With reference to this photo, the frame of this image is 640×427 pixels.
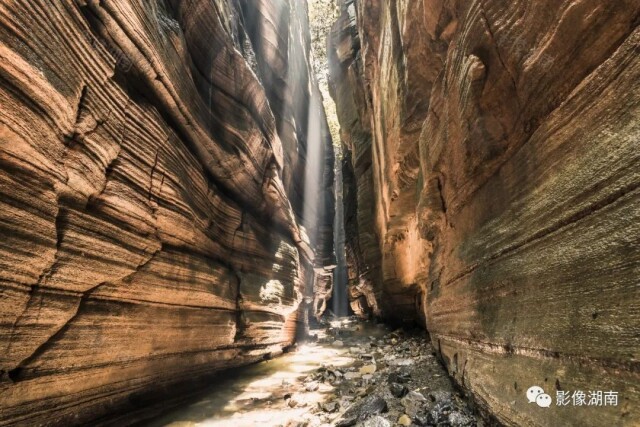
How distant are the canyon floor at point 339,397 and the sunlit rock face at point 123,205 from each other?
803 mm

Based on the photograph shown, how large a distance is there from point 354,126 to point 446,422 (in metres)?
16.6

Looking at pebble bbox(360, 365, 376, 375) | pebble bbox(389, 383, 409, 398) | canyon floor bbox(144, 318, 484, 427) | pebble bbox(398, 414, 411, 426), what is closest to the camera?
pebble bbox(398, 414, 411, 426)

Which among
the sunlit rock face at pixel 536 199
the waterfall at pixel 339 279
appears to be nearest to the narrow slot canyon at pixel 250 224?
the sunlit rock face at pixel 536 199

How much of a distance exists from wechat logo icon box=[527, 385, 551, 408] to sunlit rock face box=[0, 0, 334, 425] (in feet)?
16.5

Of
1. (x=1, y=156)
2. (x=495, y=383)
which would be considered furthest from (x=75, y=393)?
(x=495, y=383)

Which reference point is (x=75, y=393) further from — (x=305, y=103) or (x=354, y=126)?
(x=305, y=103)

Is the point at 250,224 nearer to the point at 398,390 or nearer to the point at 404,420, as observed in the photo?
the point at 398,390

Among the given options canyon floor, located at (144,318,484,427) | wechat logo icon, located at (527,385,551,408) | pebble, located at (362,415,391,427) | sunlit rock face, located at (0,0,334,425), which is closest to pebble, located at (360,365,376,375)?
canyon floor, located at (144,318,484,427)

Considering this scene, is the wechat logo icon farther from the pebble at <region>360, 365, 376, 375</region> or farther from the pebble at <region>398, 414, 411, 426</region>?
the pebble at <region>360, 365, 376, 375</region>

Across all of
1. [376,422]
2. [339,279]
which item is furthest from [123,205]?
[339,279]

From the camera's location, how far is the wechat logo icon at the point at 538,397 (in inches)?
92.7

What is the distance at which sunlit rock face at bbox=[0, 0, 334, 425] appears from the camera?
3.40 m

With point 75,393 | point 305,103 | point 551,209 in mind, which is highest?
point 305,103

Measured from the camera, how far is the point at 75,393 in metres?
4.14
